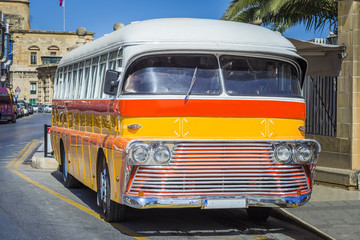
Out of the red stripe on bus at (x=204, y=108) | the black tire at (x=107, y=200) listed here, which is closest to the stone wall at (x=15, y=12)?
the black tire at (x=107, y=200)

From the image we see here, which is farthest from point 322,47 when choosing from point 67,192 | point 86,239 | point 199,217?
point 86,239

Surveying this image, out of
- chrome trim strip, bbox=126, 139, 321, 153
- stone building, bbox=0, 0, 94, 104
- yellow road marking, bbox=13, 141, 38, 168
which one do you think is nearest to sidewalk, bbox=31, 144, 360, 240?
chrome trim strip, bbox=126, 139, 321, 153

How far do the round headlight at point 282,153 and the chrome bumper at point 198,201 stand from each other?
465 millimetres

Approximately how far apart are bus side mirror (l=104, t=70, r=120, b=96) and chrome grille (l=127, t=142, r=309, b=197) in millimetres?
1257

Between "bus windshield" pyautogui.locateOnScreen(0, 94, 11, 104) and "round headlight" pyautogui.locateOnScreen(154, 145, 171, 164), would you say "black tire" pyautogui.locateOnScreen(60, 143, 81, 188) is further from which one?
"bus windshield" pyautogui.locateOnScreen(0, 94, 11, 104)

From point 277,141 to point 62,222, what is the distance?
324cm

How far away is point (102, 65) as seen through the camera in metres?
9.91

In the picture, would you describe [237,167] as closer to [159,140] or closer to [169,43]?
[159,140]

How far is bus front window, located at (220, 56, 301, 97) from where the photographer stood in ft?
27.6

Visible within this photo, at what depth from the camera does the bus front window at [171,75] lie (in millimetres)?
8234

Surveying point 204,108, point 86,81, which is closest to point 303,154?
point 204,108

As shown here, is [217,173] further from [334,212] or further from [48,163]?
[48,163]

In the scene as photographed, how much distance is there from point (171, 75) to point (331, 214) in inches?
124

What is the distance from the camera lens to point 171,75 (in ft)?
27.2
